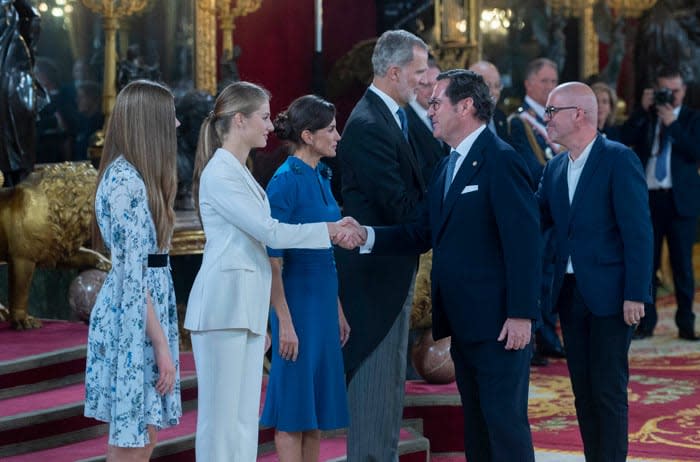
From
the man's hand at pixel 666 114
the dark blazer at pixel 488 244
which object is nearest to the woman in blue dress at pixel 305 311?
the dark blazer at pixel 488 244

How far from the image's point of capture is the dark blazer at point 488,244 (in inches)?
173

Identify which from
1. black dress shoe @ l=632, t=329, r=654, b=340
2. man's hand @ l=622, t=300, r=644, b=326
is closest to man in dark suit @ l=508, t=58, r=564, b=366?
black dress shoe @ l=632, t=329, r=654, b=340

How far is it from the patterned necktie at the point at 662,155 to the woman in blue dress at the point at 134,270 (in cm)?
567

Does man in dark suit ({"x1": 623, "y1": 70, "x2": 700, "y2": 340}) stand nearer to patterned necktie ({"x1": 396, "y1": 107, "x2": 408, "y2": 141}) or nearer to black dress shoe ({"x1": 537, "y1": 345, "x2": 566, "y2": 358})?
black dress shoe ({"x1": 537, "y1": 345, "x2": 566, "y2": 358})

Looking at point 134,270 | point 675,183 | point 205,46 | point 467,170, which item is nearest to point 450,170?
point 467,170

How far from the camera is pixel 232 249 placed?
4305mm

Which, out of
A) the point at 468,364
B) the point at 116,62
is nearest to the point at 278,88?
the point at 116,62

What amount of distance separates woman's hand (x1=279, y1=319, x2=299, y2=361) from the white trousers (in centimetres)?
31

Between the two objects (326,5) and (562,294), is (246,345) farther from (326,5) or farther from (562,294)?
(326,5)

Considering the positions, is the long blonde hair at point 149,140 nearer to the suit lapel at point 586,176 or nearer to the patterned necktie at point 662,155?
the suit lapel at point 586,176

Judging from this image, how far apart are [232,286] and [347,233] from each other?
559 millimetres

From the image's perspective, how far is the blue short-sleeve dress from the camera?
478 cm

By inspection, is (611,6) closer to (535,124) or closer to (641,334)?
(641,334)

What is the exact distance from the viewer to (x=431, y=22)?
36.8 feet
